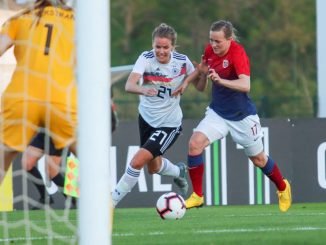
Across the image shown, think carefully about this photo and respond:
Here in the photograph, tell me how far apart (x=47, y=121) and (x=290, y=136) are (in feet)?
26.7

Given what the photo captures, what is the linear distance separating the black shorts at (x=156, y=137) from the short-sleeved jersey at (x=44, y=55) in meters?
3.95

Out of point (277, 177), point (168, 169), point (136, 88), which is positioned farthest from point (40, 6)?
point (168, 169)

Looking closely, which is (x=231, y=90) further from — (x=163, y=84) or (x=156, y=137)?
(x=156, y=137)

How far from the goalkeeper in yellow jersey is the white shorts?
3.85m

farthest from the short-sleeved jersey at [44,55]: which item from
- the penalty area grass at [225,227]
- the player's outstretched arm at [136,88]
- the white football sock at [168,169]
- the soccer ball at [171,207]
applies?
the white football sock at [168,169]

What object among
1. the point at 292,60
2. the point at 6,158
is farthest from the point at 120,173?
the point at 292,60

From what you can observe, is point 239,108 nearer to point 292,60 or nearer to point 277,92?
point 277,92

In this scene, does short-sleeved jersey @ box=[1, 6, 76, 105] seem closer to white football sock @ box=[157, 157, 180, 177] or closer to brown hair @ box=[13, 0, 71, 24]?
brown hair @ box=[13, 0, 71, 24]

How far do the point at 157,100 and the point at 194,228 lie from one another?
2271mm

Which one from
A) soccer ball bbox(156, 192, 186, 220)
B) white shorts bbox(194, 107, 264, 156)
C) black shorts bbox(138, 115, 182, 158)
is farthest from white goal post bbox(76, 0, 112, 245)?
black shorts bbox(138, 115, 182, 158)

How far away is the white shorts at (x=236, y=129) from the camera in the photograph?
1259 centimetres

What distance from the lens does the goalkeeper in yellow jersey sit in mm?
8734

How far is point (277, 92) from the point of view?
37.4 metres

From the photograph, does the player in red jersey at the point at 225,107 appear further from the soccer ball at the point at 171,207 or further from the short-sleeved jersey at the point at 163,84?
the soccer ball at the point at 171,207
